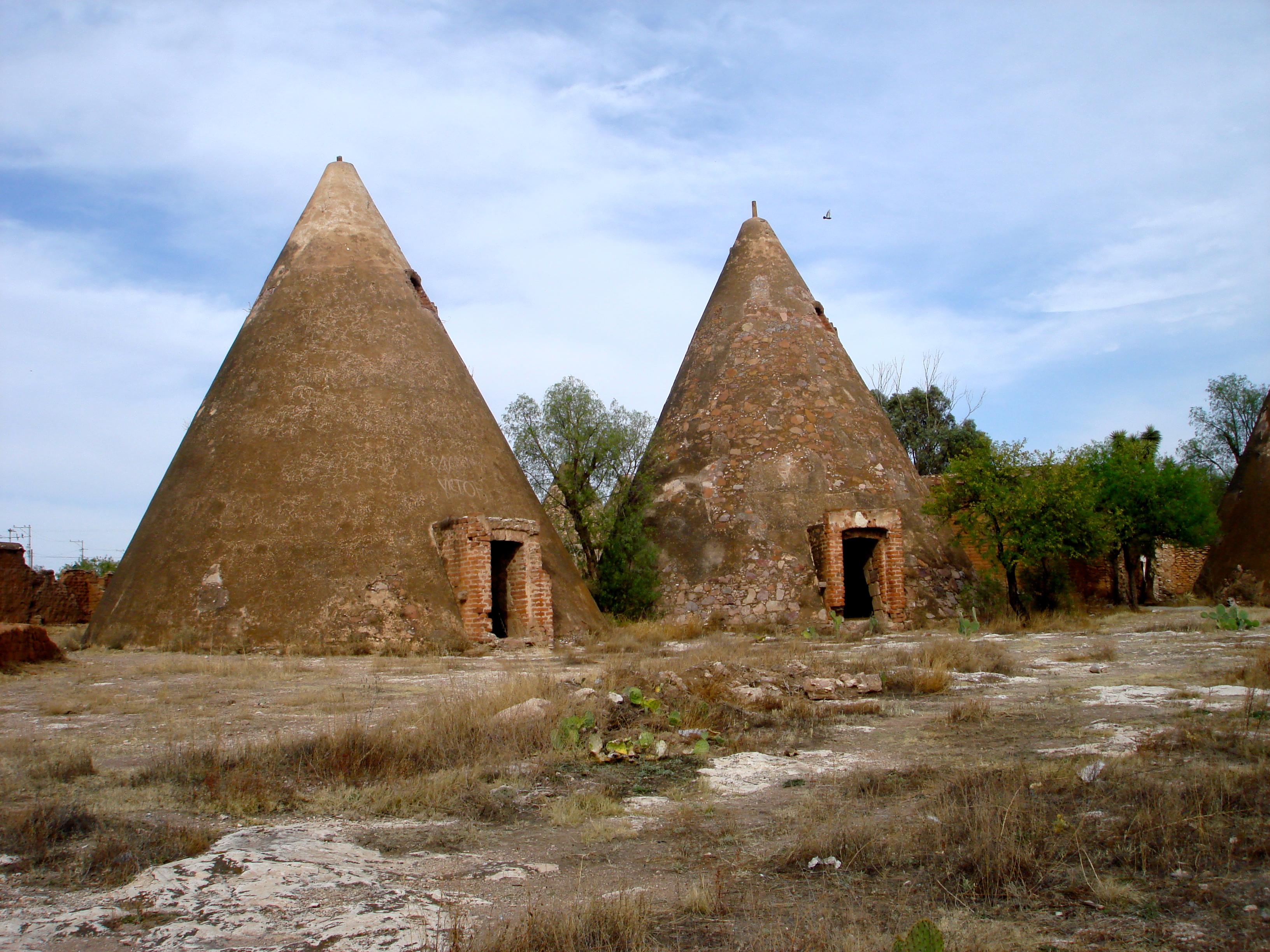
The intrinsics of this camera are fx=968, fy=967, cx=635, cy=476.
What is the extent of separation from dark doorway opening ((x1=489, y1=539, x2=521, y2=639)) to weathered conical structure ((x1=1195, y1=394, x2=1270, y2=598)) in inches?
491

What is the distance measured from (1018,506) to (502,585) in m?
7.37

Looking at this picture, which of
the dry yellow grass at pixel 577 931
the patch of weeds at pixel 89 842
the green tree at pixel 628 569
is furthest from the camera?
the green tree at pixel 628 569

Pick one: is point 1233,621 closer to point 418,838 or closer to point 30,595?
point 418,838

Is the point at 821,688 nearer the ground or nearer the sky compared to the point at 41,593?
nearer the ground

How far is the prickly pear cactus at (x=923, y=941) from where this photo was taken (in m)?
2.27

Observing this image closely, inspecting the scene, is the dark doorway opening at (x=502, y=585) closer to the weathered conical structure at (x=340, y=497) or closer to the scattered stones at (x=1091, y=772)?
the weathered conical structure at (x=340, y=497)

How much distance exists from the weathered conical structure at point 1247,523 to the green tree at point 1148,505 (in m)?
0.33

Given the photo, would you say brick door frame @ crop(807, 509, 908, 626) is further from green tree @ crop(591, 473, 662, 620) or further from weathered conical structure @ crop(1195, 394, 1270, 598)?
weathered conical structure @ crop(1195, 394, 1270, 598)

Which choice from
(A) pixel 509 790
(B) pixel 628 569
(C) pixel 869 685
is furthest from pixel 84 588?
(A) pixel 509 790

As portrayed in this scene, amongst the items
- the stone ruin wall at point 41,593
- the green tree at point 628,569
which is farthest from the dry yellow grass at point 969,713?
the stone ruin wall at point 41,593

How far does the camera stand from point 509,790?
4250mm

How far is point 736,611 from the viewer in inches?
540

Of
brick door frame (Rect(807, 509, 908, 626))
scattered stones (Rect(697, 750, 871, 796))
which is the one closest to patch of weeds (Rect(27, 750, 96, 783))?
scattered stones (Rect(697, 750, 871, 796))

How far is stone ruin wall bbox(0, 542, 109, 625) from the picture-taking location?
620 inches
